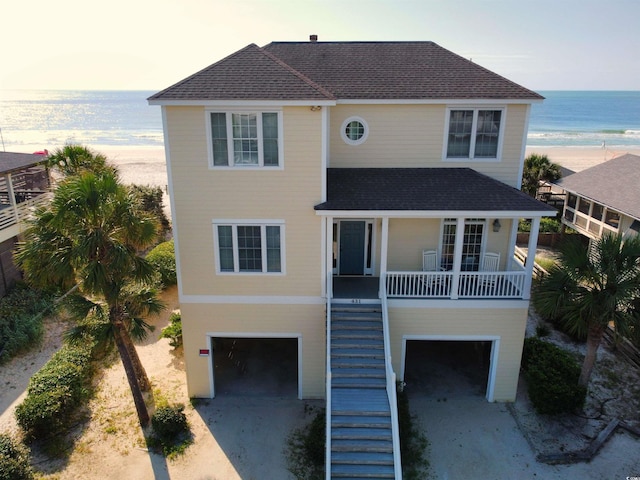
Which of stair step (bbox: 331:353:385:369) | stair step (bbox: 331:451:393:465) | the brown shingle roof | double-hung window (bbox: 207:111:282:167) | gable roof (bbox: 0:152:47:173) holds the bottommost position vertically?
stair step (bbox: 331:451:393:465)

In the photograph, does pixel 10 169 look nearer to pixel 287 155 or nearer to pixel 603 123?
pixel 287 155

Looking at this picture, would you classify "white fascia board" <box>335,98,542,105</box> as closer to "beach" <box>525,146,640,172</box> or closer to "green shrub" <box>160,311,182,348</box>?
"green shrub" <box>160,311,182,348</box>

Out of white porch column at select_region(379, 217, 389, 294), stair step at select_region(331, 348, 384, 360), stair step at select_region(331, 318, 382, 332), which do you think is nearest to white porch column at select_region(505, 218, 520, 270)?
white porch column at select_region(379, 217, 389, 294)

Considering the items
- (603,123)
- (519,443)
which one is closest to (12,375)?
(519,443)

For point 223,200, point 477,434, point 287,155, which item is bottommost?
point 477,434

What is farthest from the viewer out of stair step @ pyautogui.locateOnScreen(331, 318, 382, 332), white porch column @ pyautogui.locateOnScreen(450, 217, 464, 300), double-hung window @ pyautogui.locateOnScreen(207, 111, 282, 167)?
stair step @ pyautogui.locateOnScreen(331, 318, 382, 332)

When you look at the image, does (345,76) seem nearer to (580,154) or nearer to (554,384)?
(554,384)
